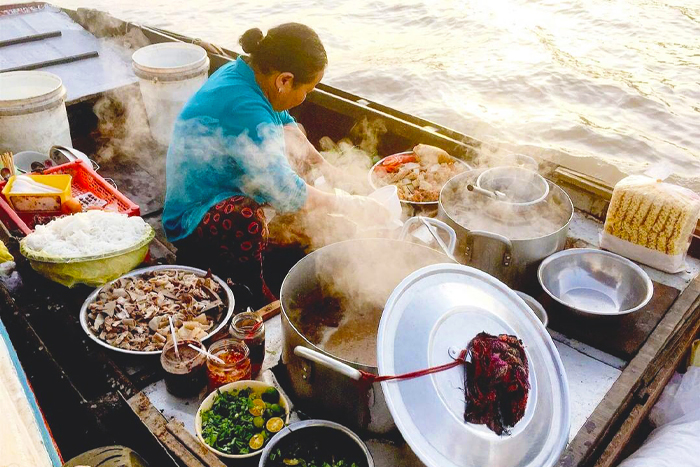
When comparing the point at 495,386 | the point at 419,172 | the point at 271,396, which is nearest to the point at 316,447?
the point at 271,396

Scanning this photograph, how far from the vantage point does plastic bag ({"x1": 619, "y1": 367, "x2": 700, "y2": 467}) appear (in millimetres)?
2555

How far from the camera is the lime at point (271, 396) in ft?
8.18

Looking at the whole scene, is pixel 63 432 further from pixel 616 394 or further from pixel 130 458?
pixel 616 394

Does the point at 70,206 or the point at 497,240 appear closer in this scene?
the point at 497,240

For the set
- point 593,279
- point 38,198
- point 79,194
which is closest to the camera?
point 593,279

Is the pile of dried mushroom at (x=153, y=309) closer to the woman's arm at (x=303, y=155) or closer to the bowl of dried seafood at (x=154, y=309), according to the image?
the bowl of dried seafood at (x=154, y=309)

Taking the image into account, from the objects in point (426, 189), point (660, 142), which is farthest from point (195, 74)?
point (660, 142)

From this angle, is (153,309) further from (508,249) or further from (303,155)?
(508,249)

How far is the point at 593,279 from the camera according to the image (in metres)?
3.47

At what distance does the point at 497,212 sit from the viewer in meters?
3.29

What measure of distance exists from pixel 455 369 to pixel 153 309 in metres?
1.99

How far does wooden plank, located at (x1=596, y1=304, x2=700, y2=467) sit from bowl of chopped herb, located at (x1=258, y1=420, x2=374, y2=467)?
118 cm

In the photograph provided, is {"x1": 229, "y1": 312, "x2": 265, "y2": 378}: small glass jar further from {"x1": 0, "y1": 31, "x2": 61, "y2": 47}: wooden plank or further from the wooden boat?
{"x1": 0, "y1": 31, "x2": 61, "y2": 47}: wooden plank

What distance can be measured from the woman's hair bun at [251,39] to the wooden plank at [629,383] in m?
2.78
